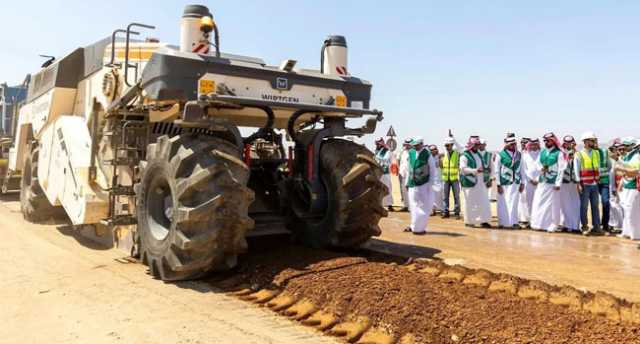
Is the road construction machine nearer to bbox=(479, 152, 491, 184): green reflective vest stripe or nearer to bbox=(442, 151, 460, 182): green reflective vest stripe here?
bbox=(479, 152, 491, 184): green reflective vest stripe

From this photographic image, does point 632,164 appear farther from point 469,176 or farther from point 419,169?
point 419,169

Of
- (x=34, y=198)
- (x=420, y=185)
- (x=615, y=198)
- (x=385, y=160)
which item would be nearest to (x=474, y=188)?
(x=420, y=185)

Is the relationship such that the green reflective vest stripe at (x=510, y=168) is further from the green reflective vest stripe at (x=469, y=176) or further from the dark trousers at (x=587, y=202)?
the dark trousers at (x=587, y=202)

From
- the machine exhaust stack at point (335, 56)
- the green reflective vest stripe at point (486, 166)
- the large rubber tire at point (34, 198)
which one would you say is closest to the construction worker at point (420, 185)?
the green reflective vest stripe at point (486, 166)

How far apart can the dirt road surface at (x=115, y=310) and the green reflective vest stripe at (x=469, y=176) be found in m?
7.16

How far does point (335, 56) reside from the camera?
655cm

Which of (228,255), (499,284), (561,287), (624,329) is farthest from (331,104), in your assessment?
(624,329)

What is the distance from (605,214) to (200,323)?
9109 millimetres

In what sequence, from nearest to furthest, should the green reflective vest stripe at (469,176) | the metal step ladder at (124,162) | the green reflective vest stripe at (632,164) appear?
the metal step ladder at (124,162) < the green reflective vest stripe at (632,164) < the green reflective vest stripe at (469,176)

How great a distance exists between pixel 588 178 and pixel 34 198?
10402 millimetres

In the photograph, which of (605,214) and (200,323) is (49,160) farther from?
(605,214)

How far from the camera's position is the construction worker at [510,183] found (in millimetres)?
10859

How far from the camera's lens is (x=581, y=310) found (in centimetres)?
405

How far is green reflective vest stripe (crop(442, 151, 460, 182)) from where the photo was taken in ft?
41.0
